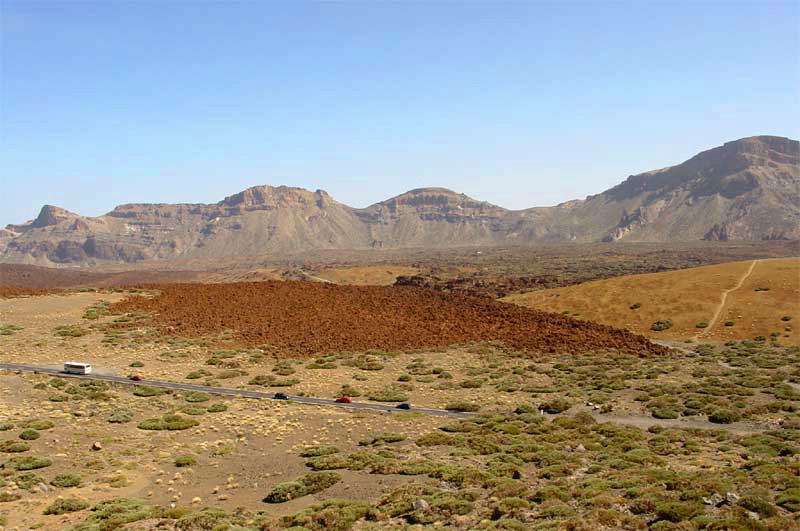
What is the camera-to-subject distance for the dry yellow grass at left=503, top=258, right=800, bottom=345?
2360 inches

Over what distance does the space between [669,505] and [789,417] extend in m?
18.4

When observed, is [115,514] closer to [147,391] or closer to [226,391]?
[147,391]

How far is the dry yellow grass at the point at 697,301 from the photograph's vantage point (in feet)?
197

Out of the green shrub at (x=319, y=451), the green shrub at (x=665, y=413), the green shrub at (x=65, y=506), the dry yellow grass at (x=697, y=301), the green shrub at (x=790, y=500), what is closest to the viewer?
the green shrub at (x=790, y=500)

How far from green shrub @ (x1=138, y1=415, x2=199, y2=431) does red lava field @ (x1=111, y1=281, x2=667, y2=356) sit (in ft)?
57.7

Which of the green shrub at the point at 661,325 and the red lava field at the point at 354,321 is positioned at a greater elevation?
the red lava field at the point at 354,321

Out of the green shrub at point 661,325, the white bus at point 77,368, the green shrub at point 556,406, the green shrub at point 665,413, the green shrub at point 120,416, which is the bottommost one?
the green shrub at point 661,325

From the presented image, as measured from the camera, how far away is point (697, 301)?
2697 inches

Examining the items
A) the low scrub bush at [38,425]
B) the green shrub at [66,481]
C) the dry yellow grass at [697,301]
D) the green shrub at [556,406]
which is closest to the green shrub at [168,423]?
the low scrub bush at [38,425]

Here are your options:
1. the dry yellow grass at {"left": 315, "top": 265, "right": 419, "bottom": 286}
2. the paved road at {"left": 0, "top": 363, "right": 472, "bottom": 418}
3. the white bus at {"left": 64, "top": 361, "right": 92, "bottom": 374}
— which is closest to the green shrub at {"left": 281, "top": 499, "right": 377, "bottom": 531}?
the paved road at {"left": 0, "top": 363, "right": 472, "bottom": 418}

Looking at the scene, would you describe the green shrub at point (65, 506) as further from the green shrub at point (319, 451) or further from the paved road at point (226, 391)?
the paved road at point (226, 391)

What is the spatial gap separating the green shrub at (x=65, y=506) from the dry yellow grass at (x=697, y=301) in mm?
57339

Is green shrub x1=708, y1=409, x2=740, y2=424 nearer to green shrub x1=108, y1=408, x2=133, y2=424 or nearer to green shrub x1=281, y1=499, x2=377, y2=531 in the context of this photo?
green shrub x1=281, y1=499, x2=377, y2=531

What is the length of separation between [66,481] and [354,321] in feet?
114
